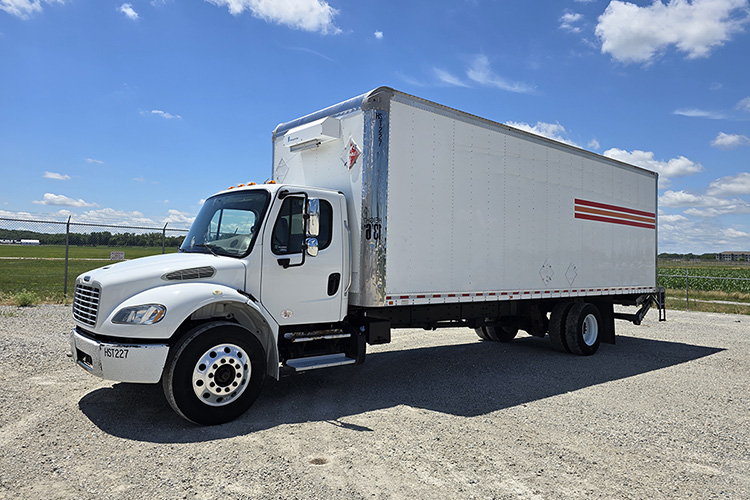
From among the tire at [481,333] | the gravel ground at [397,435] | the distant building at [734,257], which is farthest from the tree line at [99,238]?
the distant building at [734,257]

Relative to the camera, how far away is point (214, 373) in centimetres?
524

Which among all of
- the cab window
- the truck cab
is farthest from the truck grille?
the cab window

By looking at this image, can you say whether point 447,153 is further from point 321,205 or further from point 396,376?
point 396,376

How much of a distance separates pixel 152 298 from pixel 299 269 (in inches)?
64.9

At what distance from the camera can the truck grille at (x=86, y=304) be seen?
17.3 feet

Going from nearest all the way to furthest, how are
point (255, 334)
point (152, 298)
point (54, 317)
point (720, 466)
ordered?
1. point (720, 466)
2. point (152, 298)
3. point (255, 334)
4. point (54, 317)

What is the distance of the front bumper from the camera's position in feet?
16.4

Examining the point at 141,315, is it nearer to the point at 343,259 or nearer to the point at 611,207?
the point at 343,259

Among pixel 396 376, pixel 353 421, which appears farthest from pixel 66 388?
pixel 396 376

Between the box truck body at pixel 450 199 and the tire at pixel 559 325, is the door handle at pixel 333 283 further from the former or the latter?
the tire at pixel 559 325

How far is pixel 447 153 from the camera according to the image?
7.23 m

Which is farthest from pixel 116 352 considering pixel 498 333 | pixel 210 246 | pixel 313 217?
pixel 498 333

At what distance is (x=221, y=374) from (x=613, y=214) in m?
8.67

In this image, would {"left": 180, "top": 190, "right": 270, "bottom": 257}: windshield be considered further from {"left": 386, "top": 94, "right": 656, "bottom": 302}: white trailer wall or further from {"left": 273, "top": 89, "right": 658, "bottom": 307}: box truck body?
{"left": 386, "top": 94, "right": 656, "bottom": 302}: white trailer wall
